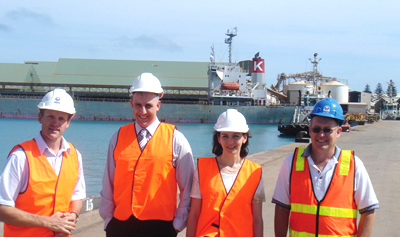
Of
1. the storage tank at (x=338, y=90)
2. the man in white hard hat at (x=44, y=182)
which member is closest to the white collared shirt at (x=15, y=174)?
the man in white hard hat at (x=44, y=182)

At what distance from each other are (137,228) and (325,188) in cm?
133

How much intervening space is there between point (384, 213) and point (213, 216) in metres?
3.22

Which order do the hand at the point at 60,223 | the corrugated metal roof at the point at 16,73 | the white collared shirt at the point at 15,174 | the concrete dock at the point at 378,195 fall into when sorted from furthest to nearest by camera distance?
the corrugated metal roof at the point at 16,73 < the concrete dock at the point at 378,195 < the hand at the point at 60,223 < the white collared shirt at the point at 15,174

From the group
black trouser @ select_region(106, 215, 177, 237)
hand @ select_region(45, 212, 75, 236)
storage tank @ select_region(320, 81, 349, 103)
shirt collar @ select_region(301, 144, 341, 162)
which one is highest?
storage tank @ select_region(320, 81, 349, 103)

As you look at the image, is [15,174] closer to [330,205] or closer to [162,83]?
[330,205]

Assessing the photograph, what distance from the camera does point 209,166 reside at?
102 inches

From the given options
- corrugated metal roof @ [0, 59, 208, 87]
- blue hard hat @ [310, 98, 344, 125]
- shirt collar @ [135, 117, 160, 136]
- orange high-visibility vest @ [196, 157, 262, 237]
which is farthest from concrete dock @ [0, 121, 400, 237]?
corrugated metal roof @ [0, 59, 208, 87]

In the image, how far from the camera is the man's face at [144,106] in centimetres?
261

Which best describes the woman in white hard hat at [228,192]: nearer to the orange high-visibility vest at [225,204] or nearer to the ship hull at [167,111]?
the orange high-visibility vest at [225,204]

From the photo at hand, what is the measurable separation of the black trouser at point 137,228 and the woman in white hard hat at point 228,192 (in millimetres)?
208

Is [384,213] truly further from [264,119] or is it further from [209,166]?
[264,119]

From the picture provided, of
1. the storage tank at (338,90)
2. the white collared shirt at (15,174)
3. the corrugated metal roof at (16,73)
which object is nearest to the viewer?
the white collared shirt at (15,174)

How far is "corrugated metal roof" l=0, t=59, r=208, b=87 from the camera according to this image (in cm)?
5638

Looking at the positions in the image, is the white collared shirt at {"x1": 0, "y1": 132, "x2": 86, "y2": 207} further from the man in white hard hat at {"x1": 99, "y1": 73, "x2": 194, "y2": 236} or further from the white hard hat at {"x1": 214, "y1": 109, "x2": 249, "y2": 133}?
the white hard hat at {"x1": 214, "y1": 109, "x2": 249, "y2": 133}
